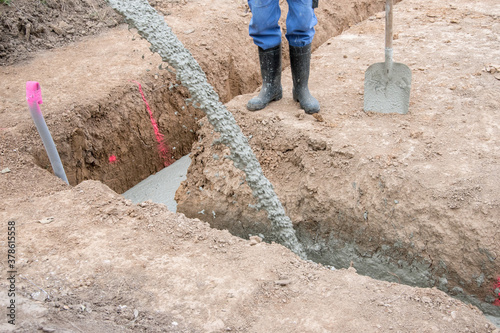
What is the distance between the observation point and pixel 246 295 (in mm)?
1934

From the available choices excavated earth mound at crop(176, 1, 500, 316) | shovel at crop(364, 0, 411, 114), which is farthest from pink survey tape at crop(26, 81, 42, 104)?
shovel at crop(364, 0, 411, 114)

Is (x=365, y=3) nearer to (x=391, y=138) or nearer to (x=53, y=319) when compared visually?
(x=391, y=138)

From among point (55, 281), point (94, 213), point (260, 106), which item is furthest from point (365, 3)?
point (55, 281)

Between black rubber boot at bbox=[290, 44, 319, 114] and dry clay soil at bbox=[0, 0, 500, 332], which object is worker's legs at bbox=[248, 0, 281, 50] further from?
dry clay soil at bbox=[0, 0, 500, 332]

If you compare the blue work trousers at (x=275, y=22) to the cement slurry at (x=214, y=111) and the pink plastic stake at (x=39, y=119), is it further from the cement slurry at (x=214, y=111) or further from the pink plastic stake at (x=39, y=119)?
the pink plastic stake at (x=39, y=119)

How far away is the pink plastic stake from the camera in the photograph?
272cm

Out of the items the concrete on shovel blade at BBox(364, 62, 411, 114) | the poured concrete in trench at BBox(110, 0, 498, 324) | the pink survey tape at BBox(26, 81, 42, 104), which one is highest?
the pink survey tape at BBox(26, 81, 42, 104)

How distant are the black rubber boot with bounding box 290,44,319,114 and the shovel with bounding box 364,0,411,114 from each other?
387 millimetres

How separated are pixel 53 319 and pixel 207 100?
1770 millimetres

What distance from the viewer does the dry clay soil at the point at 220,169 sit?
188 centimetres

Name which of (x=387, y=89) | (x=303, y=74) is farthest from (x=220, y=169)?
(x=387, y=89)

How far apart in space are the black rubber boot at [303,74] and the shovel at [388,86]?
15.2 inches

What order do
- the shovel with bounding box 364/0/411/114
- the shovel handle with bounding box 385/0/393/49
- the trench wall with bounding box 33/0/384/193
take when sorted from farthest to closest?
the trench wall with bounding box 33/0/384/193, the shovel with bounding box 364/0/411/114, the shovel handle with bounding box 385/0/393/49

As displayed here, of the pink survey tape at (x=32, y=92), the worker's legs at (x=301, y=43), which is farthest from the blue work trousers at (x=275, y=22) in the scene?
the pink survey tape at (x=32, y=92)
